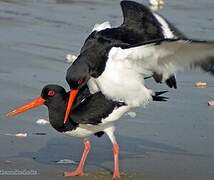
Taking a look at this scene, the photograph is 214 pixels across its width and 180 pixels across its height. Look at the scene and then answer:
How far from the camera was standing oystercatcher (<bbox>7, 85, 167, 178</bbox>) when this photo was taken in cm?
718

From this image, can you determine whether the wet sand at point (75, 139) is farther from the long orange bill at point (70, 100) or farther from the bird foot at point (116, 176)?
the long orange bill at point (70, 100)

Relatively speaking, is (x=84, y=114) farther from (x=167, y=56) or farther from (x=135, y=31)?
(x=135, y=31)

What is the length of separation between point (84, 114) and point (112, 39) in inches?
28.2

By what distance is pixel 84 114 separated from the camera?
7207 mm

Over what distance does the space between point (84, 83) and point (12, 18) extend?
18.7 ft

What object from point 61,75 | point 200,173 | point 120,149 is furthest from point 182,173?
point 61,75

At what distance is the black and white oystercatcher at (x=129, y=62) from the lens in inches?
274

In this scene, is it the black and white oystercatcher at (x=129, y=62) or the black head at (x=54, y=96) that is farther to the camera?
the black head at (x=54, y=96)

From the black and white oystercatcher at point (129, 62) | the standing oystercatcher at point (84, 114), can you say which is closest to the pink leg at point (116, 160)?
the standing oystercatcher at point (84, 114)

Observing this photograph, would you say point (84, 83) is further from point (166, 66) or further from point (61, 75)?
point (61, 75)

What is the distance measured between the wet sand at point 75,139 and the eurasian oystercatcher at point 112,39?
1.98 ft

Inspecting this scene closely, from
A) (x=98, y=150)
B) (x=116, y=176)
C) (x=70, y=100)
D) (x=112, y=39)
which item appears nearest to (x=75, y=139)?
(x=98, y=150)

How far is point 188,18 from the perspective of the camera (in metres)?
13.6

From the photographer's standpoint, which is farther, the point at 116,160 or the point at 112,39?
the point at 112,39
